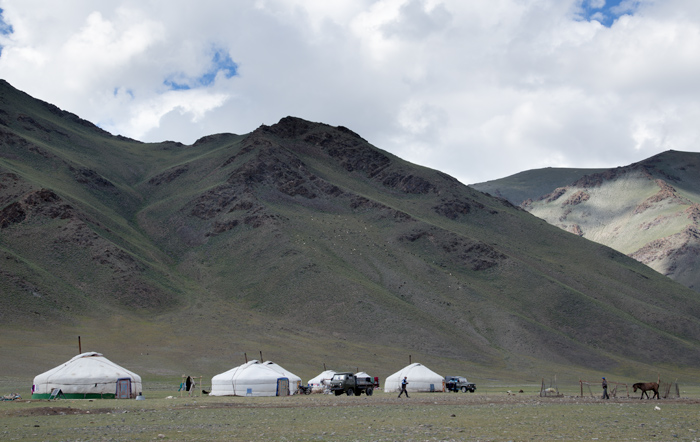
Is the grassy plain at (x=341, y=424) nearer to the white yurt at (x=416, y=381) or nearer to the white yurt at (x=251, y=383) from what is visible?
the white yurt at (x=251, y=383)

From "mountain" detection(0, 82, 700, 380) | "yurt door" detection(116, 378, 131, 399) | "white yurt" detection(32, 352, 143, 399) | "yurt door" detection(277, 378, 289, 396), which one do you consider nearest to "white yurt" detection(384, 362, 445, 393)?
"yurt door" detection(277, 378, 289, 396)

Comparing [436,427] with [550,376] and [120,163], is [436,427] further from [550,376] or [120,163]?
[120,163]

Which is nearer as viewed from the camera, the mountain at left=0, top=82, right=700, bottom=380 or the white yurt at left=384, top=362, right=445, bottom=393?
→ the white yurt at left=384, top=362, right=445, bottom=393

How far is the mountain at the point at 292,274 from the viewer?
279 feet

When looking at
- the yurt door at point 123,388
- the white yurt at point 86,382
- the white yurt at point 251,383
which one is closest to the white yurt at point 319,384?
the white yurt at point 251,383

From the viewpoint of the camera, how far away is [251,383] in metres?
48.8

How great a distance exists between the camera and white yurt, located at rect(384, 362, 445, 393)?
5575 centimetres

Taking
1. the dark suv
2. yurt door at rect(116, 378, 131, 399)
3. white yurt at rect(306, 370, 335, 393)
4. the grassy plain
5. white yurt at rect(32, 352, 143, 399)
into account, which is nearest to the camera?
the grassy plain

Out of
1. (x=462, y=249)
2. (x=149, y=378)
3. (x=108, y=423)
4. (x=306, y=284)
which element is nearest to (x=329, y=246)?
(x=306, y=284)

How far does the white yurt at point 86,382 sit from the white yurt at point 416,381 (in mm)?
20584

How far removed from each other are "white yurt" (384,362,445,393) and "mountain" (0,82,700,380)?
798 inches

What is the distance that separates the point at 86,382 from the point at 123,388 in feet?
→ 7.87

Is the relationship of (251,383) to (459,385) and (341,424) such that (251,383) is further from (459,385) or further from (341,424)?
(341,424)

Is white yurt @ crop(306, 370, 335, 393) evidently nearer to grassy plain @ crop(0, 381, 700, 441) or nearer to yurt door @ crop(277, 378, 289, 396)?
yurt door @ crop(277, 378, 289, 396)
